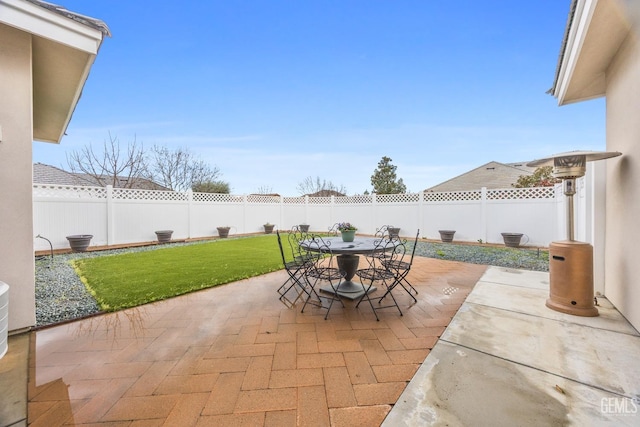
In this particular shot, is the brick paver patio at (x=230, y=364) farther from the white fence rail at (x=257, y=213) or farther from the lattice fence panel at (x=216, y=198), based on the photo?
the lattice fence panel at (x=216, y=198)

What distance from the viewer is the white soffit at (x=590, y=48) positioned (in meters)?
2.23

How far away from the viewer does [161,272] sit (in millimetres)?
4578

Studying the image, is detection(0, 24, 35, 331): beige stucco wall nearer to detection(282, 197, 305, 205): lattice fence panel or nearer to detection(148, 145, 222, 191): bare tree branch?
detection(282, 197, 305, 205): lattice fence panel

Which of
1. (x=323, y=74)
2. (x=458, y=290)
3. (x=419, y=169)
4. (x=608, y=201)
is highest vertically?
(x=323, y=74)

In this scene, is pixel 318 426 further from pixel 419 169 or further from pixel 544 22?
pixel 419 169

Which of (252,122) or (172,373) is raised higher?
(252,122)

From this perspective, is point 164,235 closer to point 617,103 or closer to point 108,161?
point 108,161

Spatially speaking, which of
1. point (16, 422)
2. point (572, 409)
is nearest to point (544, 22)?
point (572, 409)

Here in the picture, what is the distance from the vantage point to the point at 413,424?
4.18 feet

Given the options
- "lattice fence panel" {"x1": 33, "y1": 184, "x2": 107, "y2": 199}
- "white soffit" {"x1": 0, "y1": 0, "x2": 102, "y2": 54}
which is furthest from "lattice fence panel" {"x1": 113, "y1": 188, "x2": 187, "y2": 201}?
"white soffit" {"x1": 0, "y1": 0, "x2": 102, "y2": 54}

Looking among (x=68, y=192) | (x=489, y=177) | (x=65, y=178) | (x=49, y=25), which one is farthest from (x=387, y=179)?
(x=65, y=178)

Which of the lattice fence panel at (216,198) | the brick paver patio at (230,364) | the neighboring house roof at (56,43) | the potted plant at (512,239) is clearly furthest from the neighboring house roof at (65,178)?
the potted plant at (512,239)

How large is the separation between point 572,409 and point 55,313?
448 cm

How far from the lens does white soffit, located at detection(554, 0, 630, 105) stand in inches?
87.7
